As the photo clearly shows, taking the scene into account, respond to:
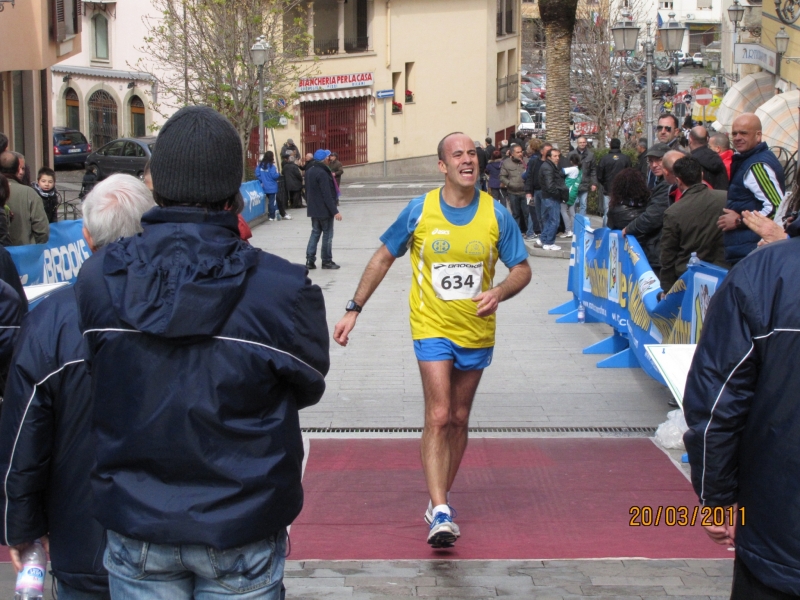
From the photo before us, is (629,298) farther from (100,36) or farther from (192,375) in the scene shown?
(100,36)

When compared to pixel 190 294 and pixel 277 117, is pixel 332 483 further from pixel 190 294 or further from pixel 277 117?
pixel 277 117

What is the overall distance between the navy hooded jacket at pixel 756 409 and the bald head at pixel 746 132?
182 inches

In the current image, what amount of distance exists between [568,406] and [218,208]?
5.74 m

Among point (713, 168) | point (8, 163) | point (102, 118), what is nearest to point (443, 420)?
point (713, 168)

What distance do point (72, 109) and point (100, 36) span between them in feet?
12.0

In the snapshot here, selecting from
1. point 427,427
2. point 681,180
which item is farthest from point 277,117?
point 427,427

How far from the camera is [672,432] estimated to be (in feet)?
22.5

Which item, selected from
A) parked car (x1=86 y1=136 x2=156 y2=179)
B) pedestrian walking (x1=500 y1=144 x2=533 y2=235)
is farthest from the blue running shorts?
parked car (x1=86 y1=136 x2=156 y2=179)

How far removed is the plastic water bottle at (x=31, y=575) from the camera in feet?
9.66

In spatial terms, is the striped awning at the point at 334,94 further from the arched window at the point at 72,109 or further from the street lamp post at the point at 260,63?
the street lamp post at the point at 260,63

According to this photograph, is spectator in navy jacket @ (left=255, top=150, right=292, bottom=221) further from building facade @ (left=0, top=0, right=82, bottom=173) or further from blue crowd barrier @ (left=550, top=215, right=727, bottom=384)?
blue crowd barrier @ (left=550, top=215, right=727, bottom=384)

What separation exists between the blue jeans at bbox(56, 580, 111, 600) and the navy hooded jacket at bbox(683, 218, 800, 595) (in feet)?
5.64

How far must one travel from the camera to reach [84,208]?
3.29 m
